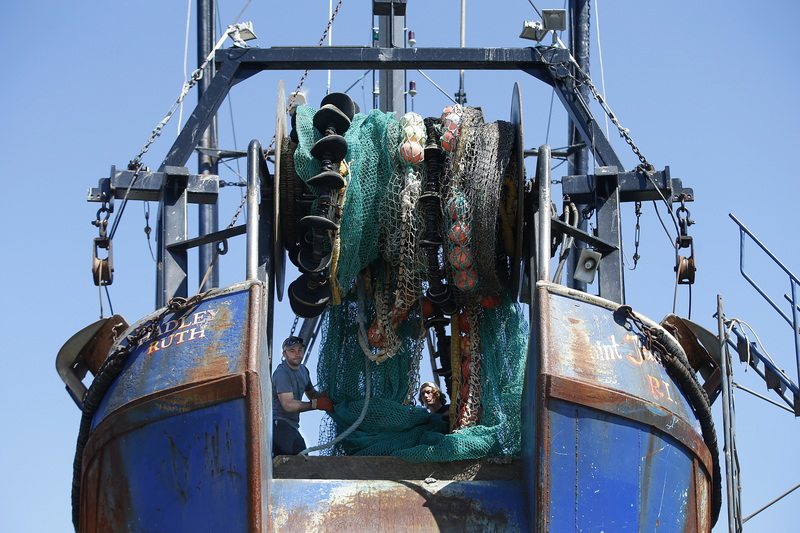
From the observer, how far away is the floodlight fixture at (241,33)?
32.7 feet

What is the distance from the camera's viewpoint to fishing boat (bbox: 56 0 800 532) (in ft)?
23.7

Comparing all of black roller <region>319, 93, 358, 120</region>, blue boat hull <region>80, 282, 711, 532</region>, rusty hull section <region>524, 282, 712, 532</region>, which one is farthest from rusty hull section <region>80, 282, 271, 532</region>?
black roller <region>319, 93, 358, 120</region>

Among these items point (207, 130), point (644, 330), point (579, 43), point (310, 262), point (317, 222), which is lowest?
point (644, 330)

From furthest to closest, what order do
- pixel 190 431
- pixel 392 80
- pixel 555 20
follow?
pixel 392 80 → pixel 555 20 → pixel 190 431

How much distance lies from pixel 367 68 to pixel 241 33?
100cm

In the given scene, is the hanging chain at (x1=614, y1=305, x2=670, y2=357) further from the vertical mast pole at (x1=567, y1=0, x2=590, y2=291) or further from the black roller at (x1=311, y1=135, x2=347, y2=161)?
the vertical mast pole at (x1=567, y1=0, x2=590, y2=291)

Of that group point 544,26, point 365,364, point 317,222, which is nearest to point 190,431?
point 317,222

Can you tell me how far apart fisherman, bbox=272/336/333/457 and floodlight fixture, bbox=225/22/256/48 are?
7.53 ft

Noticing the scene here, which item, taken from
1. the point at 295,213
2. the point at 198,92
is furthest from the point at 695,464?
the point at 198,92

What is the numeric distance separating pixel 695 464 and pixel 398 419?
2171 millimetres

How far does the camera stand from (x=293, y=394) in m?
9.35

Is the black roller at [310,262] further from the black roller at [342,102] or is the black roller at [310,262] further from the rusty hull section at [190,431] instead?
the rusty hull section at [190,431]

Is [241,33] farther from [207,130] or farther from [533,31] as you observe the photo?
[207,130]

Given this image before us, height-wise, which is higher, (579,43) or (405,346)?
(579,43)
